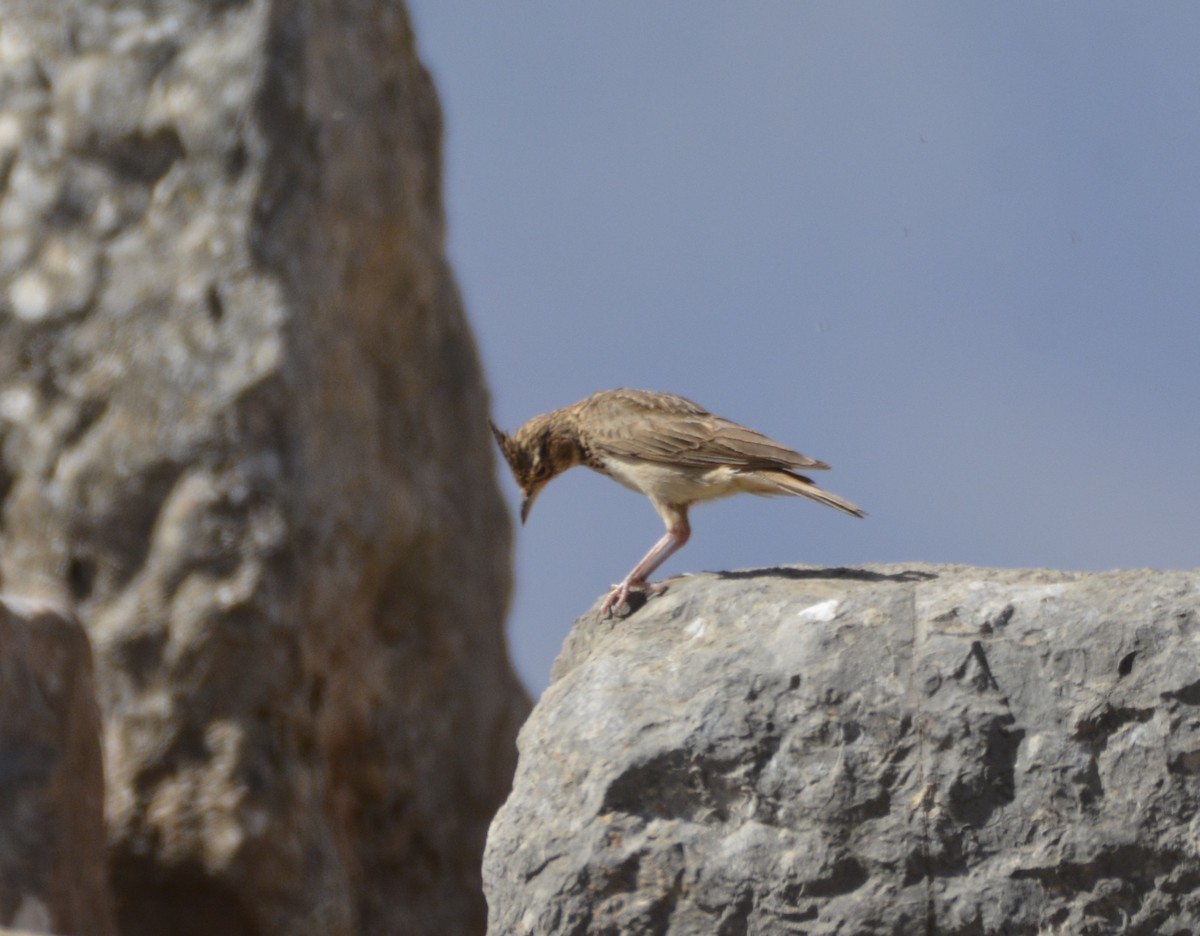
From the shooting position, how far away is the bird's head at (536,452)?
6764mm

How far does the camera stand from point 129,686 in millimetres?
6773

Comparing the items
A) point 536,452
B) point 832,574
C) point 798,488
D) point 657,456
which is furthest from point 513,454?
point 832,574

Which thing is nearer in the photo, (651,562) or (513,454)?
(651,562)

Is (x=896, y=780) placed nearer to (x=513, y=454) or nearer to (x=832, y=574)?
(x=832, y=574)

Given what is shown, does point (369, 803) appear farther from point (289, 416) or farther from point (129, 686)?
Result: point (289, 416)

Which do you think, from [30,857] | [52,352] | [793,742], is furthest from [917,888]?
[52,352]

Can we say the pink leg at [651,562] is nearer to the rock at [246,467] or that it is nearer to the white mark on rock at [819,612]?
the white mark on rock at [819,612]

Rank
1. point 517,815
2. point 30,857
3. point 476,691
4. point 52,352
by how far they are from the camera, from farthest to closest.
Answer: point 476,691 < point 52,352 < point 30,857 < point 517,815

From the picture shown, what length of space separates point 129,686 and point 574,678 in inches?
101

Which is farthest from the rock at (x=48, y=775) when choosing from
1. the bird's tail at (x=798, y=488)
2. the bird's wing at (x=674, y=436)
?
the bird's tail at (x=798, y=488)

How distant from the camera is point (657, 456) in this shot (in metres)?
6.30

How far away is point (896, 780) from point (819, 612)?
1.81 ft

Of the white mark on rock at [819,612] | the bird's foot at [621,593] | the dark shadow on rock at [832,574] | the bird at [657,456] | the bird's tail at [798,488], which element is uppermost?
the bird at [657,456]

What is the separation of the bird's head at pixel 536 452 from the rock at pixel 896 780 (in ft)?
6.86
